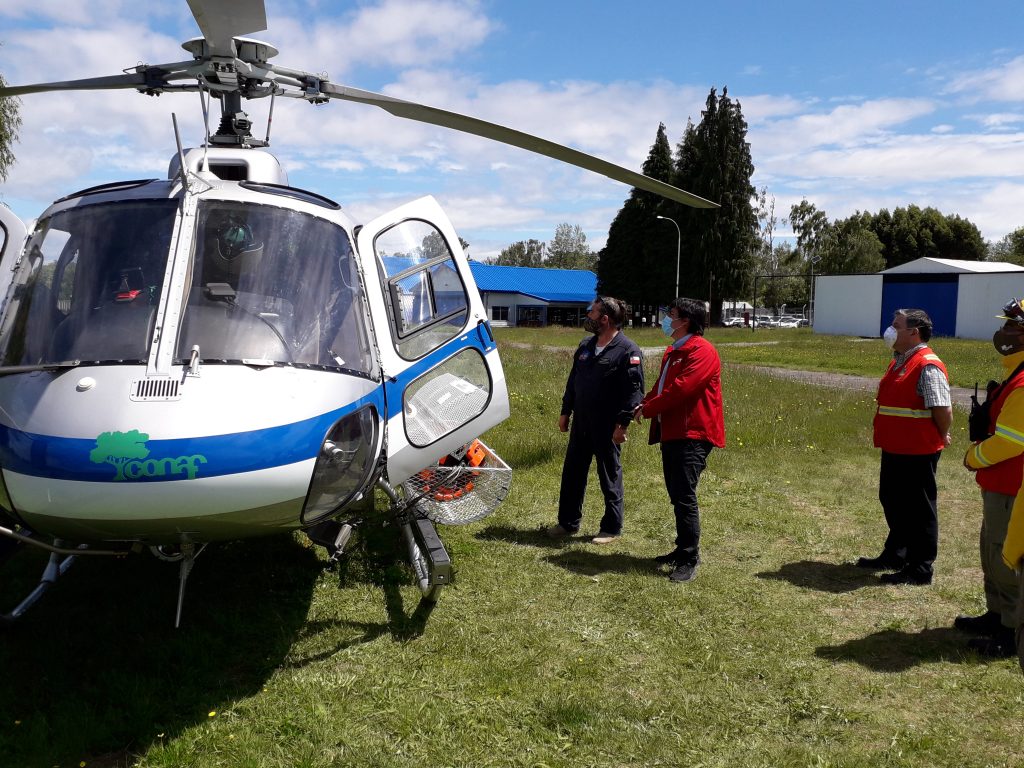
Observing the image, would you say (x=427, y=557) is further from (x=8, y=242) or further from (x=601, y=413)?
(x=8, y=242)

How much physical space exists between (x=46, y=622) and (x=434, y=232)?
307 cm

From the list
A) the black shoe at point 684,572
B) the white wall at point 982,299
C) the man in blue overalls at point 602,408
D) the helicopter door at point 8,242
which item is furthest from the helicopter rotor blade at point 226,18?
the white wall at point 982,299

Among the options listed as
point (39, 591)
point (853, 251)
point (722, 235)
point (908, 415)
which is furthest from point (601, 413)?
point (853, 251)

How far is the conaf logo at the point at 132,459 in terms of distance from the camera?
2.91 m

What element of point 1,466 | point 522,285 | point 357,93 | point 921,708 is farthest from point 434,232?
point 522,285

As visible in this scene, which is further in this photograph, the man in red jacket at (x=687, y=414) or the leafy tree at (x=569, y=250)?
the leafy tree at (x=569, y=250)

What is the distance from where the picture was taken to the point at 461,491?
5820 mm

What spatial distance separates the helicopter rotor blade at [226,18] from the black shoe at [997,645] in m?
5.00

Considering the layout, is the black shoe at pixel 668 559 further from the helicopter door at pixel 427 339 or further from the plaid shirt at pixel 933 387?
the plaid shirt at pixel 933 387

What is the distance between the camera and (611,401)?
607 cm

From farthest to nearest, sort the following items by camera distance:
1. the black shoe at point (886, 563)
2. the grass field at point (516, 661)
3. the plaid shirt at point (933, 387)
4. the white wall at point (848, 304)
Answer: the white wall at point (848, 304) < the black shoe at point (886, 563) < the plaid shirt at point (933, 387) < the grass field at point (516, 661)

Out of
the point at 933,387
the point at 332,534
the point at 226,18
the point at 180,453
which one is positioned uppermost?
the point at 226,18

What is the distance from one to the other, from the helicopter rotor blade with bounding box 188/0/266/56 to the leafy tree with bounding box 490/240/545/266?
12255 cm

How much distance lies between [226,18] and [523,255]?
418ft
